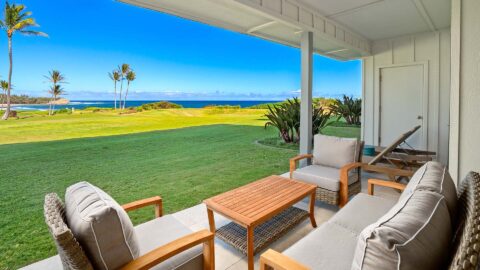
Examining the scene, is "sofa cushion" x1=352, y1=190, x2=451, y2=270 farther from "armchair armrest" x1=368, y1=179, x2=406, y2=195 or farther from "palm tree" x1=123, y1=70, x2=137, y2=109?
→ "palm tree" x1=123, y1=70, x2=137, y2=109

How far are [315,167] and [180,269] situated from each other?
96.6 inches

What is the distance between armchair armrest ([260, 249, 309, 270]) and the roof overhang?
106 inches

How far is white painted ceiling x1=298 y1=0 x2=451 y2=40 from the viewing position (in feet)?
11.8

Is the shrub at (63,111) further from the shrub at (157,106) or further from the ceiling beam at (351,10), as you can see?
the ceiling beam at (351,10)

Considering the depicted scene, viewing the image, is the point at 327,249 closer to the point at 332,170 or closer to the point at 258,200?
the point at 258,200

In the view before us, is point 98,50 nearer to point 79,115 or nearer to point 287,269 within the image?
point 79,115

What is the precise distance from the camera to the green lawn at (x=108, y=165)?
281 cm

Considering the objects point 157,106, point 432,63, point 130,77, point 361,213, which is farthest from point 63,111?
point 432,63

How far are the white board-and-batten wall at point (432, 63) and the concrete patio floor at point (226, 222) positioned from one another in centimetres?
271

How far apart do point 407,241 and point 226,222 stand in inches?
81.1

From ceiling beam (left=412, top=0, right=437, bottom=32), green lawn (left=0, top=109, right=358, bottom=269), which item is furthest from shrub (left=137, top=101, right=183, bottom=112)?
ceiling beam (left=412, top=0, right=437, bottom=32)

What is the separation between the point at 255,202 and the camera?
7.13ft

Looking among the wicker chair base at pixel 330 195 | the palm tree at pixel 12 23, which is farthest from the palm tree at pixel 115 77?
the wicker chair base at pixel 330 195

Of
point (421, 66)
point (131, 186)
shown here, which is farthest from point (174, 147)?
point (421, 66)
